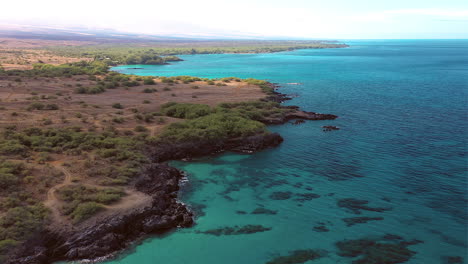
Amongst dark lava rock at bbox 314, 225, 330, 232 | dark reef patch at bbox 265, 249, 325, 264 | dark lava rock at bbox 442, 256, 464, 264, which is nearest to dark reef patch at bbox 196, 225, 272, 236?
dark reef patch at bbox 265, 249, 325, 264

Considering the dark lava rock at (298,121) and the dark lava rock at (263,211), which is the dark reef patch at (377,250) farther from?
the dark lava rock at (298,121)

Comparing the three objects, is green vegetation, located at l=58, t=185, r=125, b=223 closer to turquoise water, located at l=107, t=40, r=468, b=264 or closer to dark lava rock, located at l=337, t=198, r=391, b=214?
turquoise water, located at l=107, t=40, r=468, b=264

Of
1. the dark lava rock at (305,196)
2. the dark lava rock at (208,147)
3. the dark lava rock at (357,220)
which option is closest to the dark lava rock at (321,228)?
the dark lava rock at (357,220)

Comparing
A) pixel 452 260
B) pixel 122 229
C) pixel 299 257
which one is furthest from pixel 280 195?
pixel 122 229

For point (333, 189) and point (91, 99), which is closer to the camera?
point (333, 189)

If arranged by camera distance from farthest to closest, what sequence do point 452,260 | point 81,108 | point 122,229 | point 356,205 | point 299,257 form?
point 81,108 → point 356,205 → point 122,229 → point 299,257 → point 452,260

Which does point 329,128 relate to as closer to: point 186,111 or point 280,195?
point 186,111
